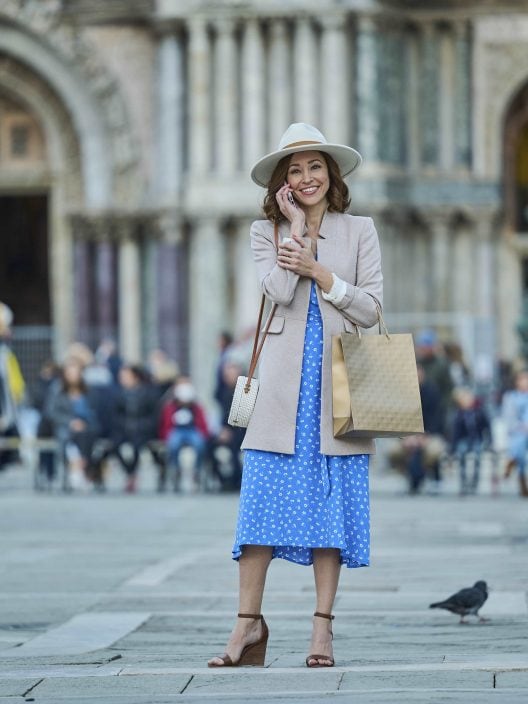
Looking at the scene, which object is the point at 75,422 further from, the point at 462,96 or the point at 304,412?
the point at 304,412

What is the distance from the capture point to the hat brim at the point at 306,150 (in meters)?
8.77

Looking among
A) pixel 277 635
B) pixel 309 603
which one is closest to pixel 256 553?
pixel 277 635

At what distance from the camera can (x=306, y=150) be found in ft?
29.0

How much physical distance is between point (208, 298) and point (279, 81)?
128 inches

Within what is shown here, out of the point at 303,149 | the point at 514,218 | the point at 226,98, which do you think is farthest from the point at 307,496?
the point at 514,218

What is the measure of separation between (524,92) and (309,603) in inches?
900

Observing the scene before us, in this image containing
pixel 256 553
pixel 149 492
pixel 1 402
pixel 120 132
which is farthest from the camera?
pixel 120 132

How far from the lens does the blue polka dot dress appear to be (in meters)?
8.57

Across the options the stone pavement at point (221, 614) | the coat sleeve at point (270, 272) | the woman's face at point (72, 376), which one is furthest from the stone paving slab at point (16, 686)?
the woman's face at point (72, 376)

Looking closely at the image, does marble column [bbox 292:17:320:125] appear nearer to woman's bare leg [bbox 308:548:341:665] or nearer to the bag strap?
the bag strap

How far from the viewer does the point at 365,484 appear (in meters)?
8.70

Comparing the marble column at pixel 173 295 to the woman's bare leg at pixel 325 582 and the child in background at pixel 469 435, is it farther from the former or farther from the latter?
the woman's bare leg at pixel 325 582

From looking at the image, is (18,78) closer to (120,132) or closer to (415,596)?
(120,132)

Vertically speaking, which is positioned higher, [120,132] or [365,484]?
[120,132]
